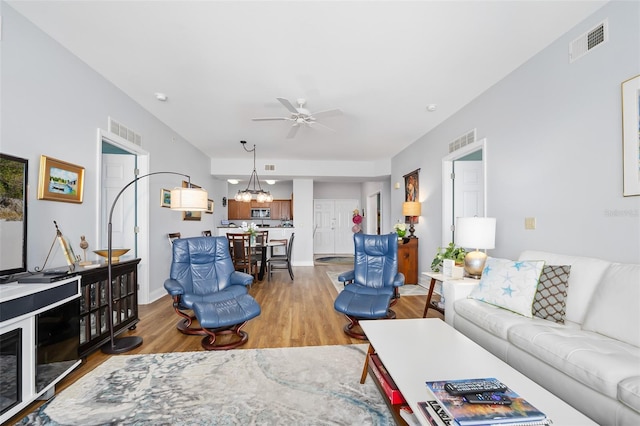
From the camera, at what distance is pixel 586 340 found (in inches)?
66.2

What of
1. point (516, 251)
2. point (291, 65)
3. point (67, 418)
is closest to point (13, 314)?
point (67, 418)

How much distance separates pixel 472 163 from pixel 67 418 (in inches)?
210

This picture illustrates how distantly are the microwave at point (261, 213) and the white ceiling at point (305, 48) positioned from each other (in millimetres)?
5326

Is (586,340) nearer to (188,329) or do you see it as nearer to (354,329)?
(354,329)

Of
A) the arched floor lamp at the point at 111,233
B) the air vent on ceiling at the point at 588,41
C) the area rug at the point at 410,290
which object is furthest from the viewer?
the area rug at the point at 410,290

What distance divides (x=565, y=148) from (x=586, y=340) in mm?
1638

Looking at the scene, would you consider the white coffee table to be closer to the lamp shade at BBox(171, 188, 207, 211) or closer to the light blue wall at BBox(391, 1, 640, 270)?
the light blue wall at BBox(391, 1, 640, 270)

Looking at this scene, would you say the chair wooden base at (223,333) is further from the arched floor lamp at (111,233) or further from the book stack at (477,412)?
the book stack at (477,412)

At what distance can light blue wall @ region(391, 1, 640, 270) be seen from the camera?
2088mm

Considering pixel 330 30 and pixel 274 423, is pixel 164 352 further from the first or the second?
pixel 330 30

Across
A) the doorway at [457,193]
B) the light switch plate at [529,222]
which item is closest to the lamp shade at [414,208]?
the doorway at [457,193]

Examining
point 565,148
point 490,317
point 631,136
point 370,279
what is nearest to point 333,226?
point 370,279

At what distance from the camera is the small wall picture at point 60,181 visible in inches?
94.4

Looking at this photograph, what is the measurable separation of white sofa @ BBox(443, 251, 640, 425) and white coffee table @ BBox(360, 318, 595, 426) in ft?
1.00
